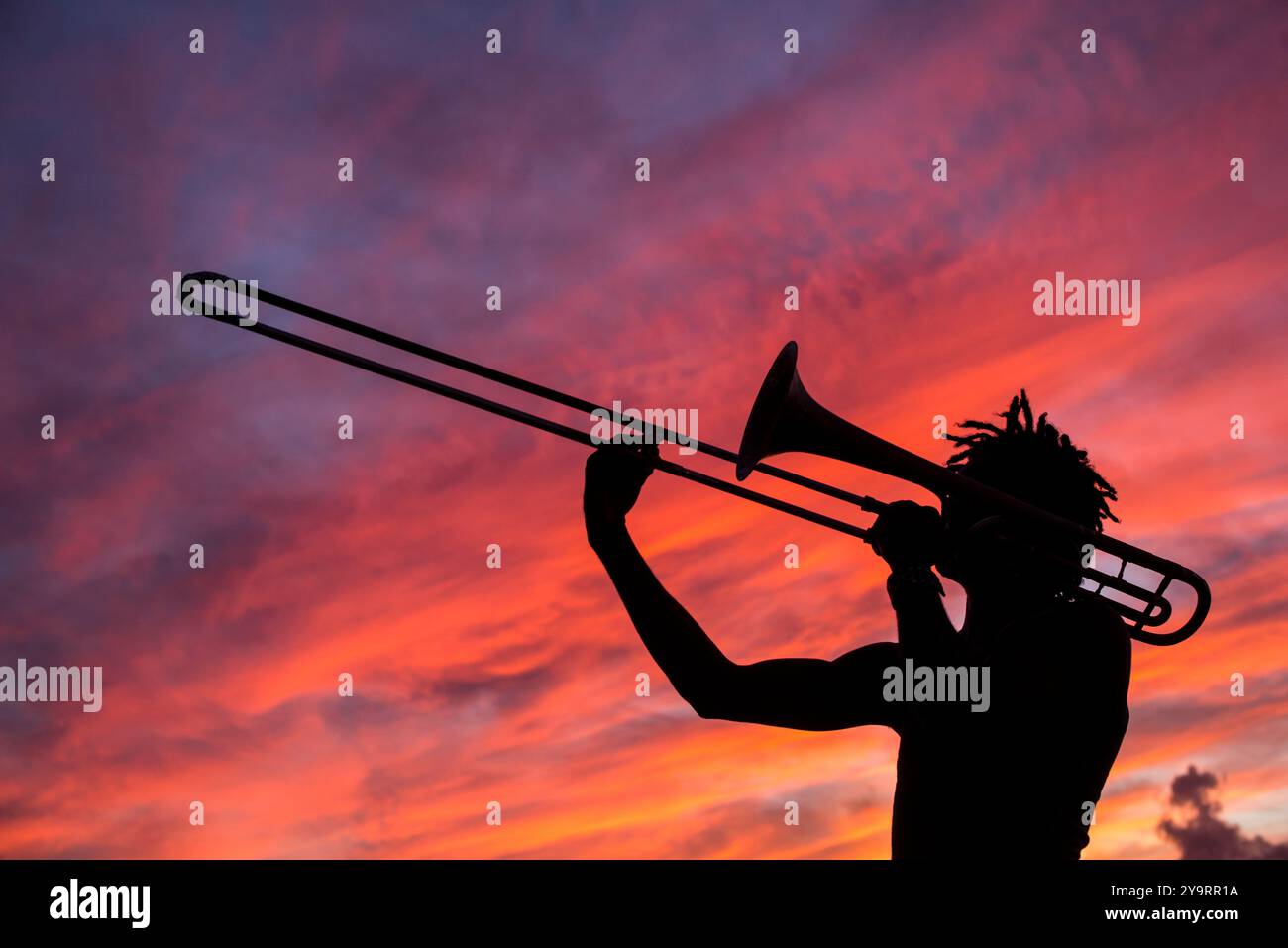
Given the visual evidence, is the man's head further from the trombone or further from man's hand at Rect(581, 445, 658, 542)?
man's hand at Rect(581, 445, 658, 542)

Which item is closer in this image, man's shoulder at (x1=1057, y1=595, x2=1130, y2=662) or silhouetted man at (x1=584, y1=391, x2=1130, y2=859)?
silhouetted man at (x1=584, y1=391, x2=1130, y2=859)

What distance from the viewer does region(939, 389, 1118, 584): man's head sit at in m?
5.76

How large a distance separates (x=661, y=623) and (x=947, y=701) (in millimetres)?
1086

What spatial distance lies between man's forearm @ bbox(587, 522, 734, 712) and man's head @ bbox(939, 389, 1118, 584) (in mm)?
1698

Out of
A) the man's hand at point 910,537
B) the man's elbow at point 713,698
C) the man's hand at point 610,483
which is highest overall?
the man's hand at point 610,483

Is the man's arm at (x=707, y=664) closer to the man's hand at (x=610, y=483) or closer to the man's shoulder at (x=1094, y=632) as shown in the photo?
the man's hand at (x=610, y=483)

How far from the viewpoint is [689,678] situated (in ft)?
15.4

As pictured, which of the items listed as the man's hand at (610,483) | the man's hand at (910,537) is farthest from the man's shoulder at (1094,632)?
the man's hand at (610,483)

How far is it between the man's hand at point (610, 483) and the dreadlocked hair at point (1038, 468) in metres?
1.91

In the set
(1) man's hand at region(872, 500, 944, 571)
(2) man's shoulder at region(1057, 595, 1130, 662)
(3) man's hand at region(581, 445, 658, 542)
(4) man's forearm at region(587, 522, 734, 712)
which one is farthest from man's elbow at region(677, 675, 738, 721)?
(2) man's shoulder at region(1057, 595, 1130, 662)

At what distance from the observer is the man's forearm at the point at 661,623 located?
4562 mm
